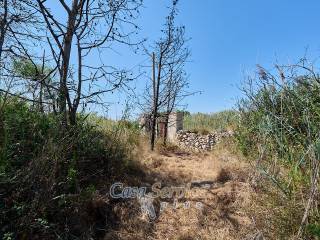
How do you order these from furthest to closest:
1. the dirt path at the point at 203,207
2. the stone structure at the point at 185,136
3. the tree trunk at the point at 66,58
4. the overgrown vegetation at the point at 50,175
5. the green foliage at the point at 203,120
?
1. the green foliage at the point at 203,120
2. the stone structure at the point at 185,136
3. the tree trunk at the point at 66,58
4. the dirt path at the point at 203,207
5. the overgrown vegetation at the point at 50,175

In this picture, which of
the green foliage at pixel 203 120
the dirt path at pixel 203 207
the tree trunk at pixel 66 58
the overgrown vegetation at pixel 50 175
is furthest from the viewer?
the green foliage at pixel 203 120

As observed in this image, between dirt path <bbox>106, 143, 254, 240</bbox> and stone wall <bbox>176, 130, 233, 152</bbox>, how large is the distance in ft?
18.8

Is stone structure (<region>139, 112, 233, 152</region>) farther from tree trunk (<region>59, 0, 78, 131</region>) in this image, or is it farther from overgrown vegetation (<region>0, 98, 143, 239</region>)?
overgrown vegetation (<region>0, 98, 143, 239</region>)

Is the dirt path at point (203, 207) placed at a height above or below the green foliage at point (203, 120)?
below

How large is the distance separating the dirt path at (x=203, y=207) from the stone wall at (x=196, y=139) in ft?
18.8

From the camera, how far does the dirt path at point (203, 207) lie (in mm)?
Result: 3893

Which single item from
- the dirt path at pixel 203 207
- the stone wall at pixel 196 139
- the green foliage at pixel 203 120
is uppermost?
the green foliage at pixel 203 120

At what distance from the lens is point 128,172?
540 centimetres

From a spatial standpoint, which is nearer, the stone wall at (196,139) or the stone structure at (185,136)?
the stone structure at (185,136)

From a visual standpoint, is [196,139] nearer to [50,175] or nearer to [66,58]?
[66,58]

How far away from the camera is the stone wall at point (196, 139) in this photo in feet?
38.3

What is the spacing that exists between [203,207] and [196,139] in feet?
27.5

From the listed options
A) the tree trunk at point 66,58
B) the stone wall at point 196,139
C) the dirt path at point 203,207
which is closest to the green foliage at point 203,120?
the stone wall at point 196,139

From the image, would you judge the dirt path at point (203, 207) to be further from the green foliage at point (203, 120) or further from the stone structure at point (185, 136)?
Result: the green foliage at point (203, 120)
